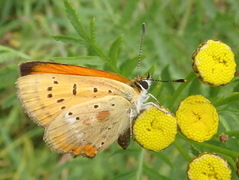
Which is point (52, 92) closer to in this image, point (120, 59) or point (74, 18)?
point (74, 18)

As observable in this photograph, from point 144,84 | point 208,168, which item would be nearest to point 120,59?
point 144,84

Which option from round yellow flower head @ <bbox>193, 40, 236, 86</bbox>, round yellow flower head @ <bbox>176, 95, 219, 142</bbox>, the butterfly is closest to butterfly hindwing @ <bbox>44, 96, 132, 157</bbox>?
the butterfly

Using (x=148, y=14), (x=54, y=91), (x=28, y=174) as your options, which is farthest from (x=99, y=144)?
(x=28, y=174)

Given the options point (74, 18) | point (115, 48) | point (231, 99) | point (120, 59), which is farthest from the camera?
point (120, 59)

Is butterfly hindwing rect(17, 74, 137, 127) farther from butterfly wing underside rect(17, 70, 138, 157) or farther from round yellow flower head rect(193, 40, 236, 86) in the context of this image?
round yellow flower head rect(193, 40, 236, 86)

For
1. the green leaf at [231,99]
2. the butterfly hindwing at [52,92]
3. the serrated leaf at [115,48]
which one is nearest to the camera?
the green leaf at [231,99]

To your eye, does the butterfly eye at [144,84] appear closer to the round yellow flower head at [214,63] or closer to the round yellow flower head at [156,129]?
the round yellow flower head at [156,129]

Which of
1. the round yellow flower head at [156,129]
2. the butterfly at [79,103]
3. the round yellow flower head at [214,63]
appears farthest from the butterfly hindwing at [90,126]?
the round yellow flower head at [214,63]

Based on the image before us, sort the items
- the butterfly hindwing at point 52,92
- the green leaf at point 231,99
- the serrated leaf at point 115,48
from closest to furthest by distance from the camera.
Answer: the green leaf at point 231,99, the butterfly hindwing at point 52,92, the serrated leaf at point 115,48
